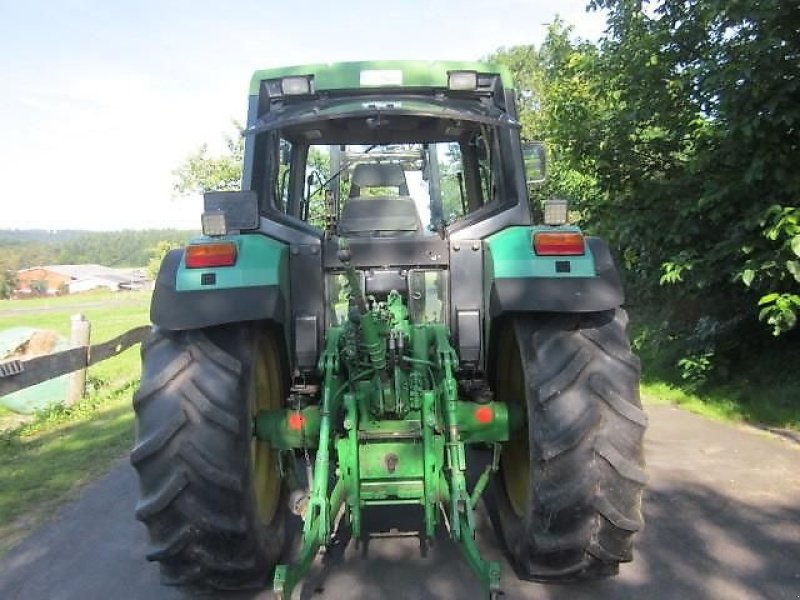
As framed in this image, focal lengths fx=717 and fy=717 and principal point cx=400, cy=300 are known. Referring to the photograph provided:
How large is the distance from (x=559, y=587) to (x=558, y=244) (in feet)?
5.02

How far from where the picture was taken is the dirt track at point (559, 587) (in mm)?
3195

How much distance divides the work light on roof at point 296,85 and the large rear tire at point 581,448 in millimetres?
1862

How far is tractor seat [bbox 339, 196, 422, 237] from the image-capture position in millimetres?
4238

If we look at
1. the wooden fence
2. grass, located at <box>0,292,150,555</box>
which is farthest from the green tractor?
the wooden fence

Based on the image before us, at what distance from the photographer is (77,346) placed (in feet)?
26.7

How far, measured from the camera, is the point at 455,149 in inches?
177

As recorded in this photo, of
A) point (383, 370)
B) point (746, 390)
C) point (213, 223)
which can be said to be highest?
point (213, 223)

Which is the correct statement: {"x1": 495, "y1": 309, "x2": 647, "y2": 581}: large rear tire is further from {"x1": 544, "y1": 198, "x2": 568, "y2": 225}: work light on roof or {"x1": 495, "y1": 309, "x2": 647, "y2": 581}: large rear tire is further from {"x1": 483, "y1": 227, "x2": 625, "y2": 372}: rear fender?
{"x1": 544, "y1": 198, "x2": 568, "y2": 225}: work light on roof

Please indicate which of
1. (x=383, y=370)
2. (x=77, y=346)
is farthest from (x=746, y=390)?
(x=77, y=346)

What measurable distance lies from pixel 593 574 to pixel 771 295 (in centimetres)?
334

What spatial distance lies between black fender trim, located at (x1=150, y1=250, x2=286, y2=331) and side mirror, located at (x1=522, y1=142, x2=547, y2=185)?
171 centimetres

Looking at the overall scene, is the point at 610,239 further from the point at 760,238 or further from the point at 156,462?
the point at 156,462

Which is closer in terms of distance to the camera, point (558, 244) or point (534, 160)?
point (558, 244)

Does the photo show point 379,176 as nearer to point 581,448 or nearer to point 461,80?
point 461,80
